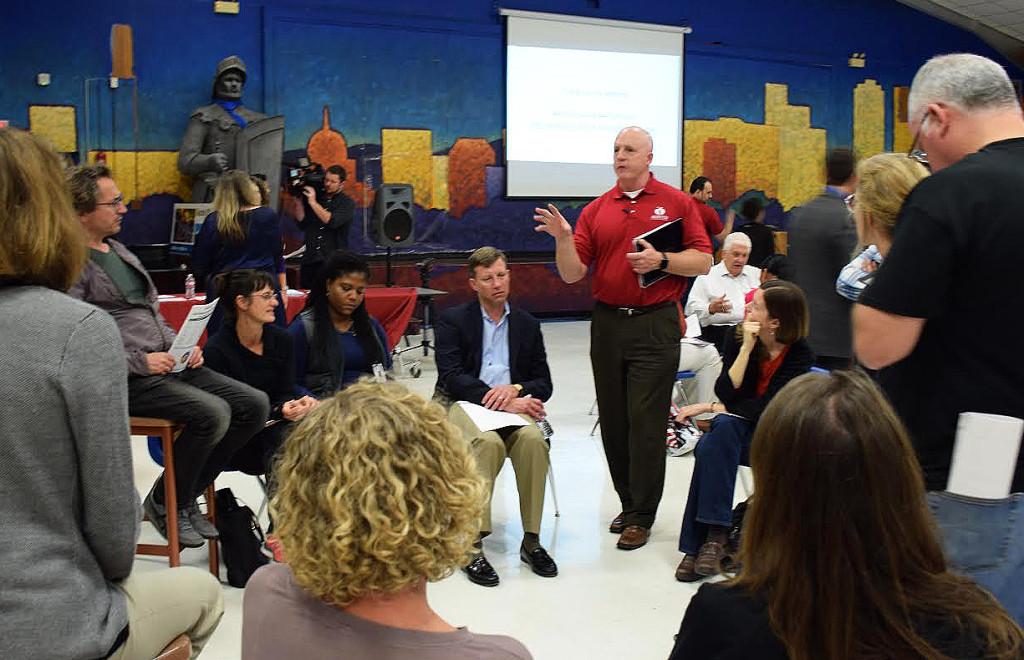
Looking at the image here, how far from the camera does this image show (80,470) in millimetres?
1742

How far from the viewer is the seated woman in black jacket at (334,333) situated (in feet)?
14.1

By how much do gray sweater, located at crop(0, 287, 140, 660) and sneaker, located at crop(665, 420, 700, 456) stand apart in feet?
13.9

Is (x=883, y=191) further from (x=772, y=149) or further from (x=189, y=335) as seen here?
(x=772, y=149)

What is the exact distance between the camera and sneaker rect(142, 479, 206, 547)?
371 centimetres

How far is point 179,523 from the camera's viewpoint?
12.2ft

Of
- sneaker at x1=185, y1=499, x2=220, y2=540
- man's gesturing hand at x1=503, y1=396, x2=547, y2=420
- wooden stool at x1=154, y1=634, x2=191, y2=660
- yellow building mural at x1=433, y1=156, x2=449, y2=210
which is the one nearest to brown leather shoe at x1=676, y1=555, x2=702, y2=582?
man's gesturing hand at x1=503, y1=396, x2=547, y2=420

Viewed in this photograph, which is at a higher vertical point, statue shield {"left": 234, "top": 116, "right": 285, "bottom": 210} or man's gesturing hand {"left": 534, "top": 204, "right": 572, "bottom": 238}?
statue shield {"left": 234, "top": 116, "right": 285, "bottom": 210}

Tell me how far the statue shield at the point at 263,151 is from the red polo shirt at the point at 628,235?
5.18 metres

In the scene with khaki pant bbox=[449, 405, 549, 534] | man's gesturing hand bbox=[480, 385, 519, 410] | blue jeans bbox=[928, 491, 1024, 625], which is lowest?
khaki pant bbox=[449, 405, 549, 534]

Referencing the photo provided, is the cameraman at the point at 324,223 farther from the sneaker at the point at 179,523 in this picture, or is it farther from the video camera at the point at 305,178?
the sneaker at the point at 179,523

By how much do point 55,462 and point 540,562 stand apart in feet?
7.97

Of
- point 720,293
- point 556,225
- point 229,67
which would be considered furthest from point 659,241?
point 229,67

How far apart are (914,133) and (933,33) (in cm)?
1312

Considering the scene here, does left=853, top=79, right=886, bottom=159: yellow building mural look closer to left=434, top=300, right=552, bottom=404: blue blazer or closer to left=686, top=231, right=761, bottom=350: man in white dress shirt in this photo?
left=686, top=231, right=761, bottom=350: man in white dress shirt
